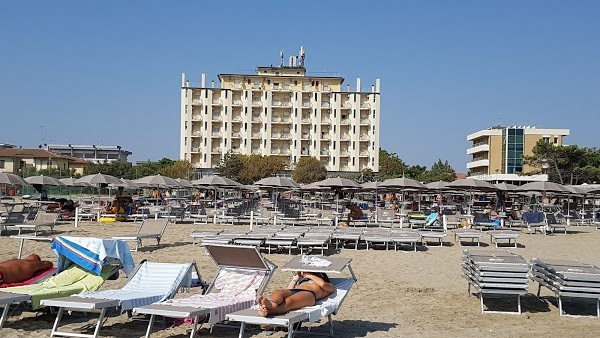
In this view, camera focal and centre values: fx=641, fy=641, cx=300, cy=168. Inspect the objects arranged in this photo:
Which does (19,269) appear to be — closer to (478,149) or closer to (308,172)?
(308,172)

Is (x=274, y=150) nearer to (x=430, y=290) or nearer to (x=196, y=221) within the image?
(x=196, y=221)

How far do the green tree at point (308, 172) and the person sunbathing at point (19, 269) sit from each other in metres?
56.2

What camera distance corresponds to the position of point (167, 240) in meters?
16.6

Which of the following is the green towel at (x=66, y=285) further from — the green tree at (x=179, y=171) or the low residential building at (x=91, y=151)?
the low residential building at (x=91, y=151)

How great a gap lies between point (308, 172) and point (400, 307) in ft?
183

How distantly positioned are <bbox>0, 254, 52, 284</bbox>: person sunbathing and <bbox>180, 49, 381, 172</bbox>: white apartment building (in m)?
67.0

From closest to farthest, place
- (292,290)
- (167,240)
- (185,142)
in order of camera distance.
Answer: (292,290) < (167,240) < (185,142)

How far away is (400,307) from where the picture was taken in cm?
875

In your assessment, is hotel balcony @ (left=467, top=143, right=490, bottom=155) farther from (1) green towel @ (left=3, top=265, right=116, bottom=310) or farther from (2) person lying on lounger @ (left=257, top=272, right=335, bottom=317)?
(1) green towel @ (left=3, top=265, right=116, bottom=310)

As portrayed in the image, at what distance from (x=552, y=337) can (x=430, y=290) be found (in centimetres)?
304

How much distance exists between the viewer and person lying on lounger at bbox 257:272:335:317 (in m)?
6.04

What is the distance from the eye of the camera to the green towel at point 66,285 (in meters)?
6.84

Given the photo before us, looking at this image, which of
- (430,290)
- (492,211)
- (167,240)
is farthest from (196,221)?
(430,290)

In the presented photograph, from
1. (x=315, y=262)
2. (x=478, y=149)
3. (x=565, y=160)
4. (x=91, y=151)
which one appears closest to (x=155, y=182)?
(x=315, y=262)
